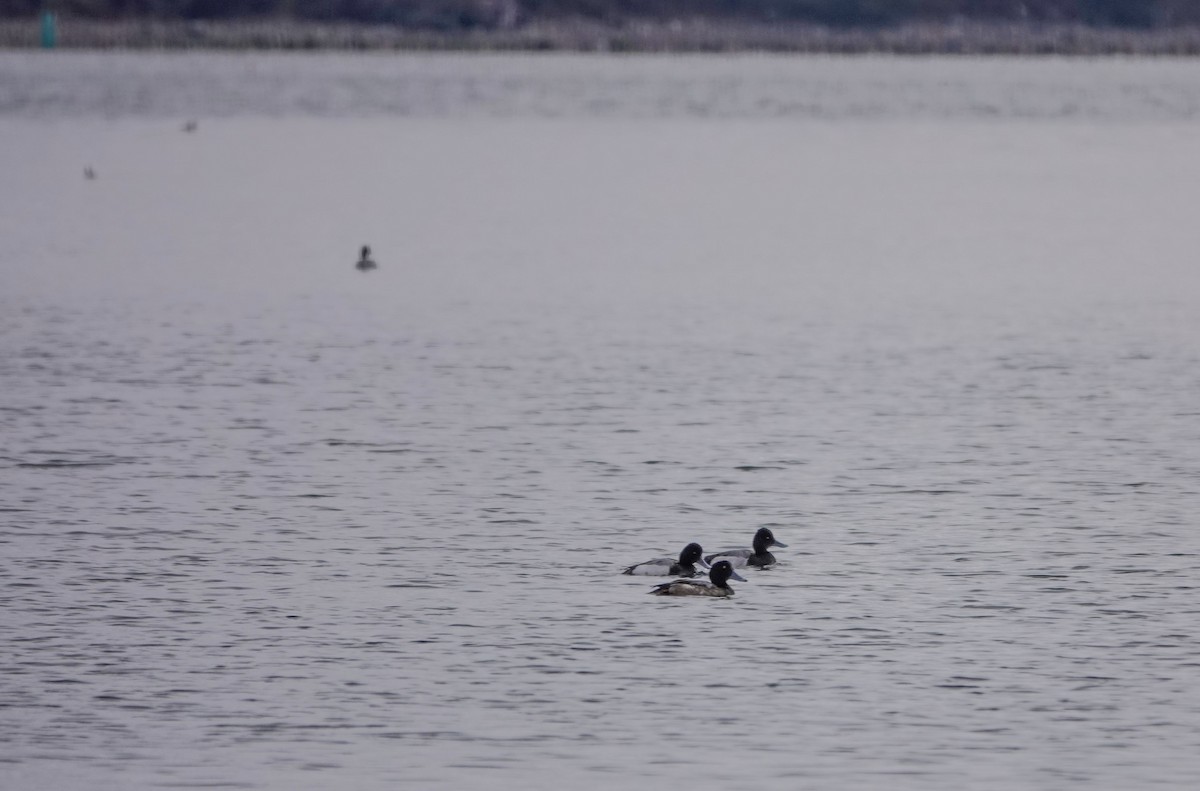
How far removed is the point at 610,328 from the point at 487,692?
58.8 feet

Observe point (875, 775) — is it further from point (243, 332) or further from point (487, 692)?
point (243, 332)

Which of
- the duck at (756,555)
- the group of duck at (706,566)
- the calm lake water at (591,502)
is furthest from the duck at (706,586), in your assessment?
the duck at (756,555)

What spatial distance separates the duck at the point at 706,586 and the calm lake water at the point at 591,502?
0.41 ft

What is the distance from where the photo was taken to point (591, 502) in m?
19.2

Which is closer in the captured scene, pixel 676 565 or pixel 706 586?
pixel 706 586

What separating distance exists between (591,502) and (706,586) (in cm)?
358

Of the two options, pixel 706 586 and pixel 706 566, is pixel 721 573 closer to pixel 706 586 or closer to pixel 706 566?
pixel 706 586

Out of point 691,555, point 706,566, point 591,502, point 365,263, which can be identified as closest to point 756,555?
point 706,566

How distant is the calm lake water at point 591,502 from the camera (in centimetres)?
1286

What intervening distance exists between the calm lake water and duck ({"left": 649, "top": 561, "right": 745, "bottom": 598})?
0.13 meters

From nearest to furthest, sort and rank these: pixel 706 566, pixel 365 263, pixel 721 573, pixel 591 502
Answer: pixel 721 573 → pixel 706 566 → pixel 591 502 → pixel 365 263

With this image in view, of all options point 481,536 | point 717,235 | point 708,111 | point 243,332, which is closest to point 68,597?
point 481,536

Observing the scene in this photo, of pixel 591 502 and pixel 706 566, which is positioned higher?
pixel 706 566

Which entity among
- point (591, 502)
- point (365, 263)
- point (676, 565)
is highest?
point (676, 565)
